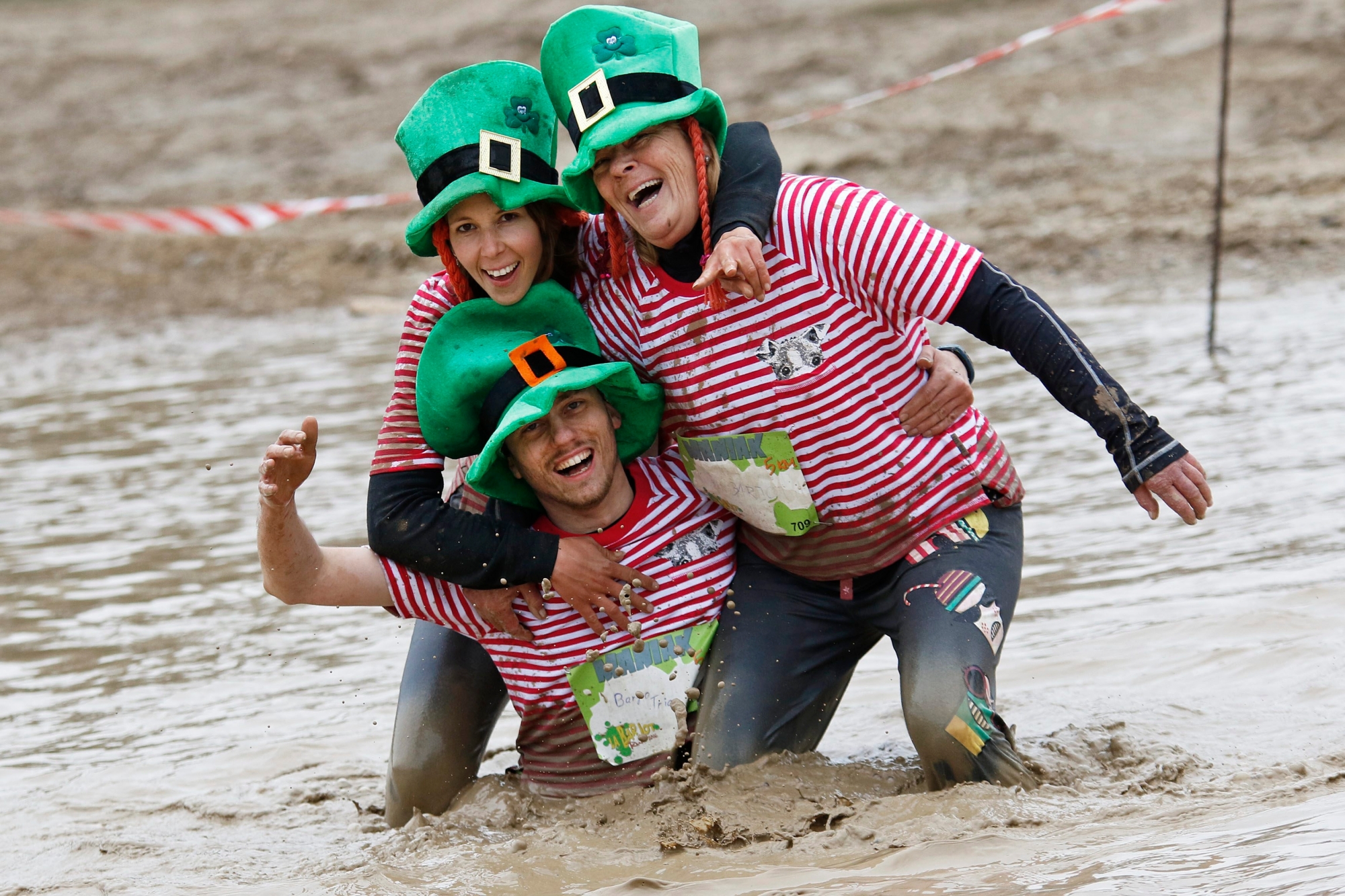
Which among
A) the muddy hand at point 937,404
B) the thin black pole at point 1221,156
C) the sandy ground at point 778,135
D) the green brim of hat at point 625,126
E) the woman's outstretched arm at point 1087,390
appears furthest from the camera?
the sandy ground at point 778,135

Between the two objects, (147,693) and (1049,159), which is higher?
(1049,159)

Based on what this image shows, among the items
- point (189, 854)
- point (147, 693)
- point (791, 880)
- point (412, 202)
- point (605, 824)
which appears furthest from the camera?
point (412, 202)

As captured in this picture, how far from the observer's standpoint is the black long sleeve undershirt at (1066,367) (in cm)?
325

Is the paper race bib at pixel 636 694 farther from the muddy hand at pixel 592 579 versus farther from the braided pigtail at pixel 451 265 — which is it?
the braided pigtail at pixel 451 265

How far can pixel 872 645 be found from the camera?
3.93 meters

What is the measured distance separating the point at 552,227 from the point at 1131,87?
12804mm

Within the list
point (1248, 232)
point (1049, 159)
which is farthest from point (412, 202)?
point (1248, 232)

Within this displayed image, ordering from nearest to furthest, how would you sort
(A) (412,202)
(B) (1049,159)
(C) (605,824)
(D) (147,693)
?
(C) (605,824), (D) (147,693), (B) (1049,159), (A) (412,202)

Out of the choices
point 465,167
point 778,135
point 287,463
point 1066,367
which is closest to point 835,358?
point 1066,367

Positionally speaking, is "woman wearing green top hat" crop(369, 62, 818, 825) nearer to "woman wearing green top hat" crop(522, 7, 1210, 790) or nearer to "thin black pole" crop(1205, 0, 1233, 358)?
"woman wearing green top hat" crop(522, 7, 1210, 790)

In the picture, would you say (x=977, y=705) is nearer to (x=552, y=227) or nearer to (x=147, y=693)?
(x=552, y=227)

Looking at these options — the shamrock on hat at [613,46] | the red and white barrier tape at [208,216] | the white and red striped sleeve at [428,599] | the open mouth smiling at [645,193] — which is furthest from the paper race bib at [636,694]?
the red and white barrier tape at [208,216]

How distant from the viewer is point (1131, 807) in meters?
3.21

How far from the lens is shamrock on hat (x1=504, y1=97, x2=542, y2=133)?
11.8ft
